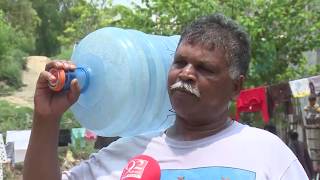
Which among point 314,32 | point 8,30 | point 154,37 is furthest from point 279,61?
point 8,30

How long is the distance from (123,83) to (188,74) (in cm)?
29

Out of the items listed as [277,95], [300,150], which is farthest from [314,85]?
[300,150]

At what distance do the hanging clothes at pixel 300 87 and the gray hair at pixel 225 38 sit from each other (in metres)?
5.14

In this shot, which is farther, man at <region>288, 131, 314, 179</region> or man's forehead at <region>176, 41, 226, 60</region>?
man at <region>288, 131, 314, 179</region>

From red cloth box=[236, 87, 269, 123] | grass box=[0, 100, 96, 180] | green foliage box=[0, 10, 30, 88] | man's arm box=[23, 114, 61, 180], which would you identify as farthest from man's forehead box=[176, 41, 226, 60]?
green foliage box=[0, 10, 30, 88]

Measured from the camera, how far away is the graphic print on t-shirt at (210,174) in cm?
170

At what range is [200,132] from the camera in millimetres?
1870

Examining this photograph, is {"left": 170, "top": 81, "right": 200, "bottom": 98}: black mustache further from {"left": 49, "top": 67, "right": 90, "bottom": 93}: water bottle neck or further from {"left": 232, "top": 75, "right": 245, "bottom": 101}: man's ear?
{"left": 49, "top": 67, "right": 90, "bottom": 93}: water bottle neck

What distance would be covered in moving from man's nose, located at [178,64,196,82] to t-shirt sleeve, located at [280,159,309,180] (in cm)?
39

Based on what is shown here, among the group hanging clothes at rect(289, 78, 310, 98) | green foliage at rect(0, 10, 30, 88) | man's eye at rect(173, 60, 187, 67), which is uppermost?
man's eye at rect(173, 60, 187, 67)

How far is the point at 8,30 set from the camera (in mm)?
27250

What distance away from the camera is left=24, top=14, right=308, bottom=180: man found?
1742 millimetres

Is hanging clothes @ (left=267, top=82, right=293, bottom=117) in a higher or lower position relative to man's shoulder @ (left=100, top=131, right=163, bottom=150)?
lower

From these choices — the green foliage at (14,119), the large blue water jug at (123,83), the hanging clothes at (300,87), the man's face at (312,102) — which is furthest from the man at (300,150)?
the green foliage at (14,119)
